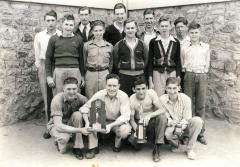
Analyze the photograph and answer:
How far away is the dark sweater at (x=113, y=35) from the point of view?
5762 mm

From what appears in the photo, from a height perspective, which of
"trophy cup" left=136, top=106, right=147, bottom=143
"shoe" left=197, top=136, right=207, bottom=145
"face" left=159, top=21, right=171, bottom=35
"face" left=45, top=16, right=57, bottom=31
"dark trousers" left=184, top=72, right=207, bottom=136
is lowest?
"shoe" left=197, top=136, right=207, bottom=145

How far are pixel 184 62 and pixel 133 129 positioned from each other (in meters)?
1.36

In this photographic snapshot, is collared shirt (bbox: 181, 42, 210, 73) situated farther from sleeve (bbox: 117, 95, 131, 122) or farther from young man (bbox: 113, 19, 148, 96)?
sleeve (bbox: 117, 95, 131, 122)

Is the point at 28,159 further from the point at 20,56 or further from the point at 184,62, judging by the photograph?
the point at 184,62

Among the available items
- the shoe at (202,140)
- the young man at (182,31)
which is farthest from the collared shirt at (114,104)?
the shoe at (202,140)

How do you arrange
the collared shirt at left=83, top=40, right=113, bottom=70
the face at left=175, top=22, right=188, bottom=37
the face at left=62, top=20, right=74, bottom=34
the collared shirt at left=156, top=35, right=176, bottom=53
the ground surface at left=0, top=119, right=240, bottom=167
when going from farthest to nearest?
the face at left=175, top=22, right=188, bottom=37 < the collared shirt at left=156, top=35, right=176, bottom=53 < the collared shirt at left=83, top=40, right=113, bottom=70 < the face at left=62, top=20, right=74, bottom=34 < the ground surface at left=0, top=119, right=240, bottom=167

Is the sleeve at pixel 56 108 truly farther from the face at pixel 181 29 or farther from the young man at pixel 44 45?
the face at pixel 181 29

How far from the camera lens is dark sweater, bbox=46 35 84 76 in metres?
5.20

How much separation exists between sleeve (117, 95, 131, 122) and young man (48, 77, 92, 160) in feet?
1.58

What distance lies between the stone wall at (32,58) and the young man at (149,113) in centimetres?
193

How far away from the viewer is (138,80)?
4918 mm

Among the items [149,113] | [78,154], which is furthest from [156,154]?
[78,154]

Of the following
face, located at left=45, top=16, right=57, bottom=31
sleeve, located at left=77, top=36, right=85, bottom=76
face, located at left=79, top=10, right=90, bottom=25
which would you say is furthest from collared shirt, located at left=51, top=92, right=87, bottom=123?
face, located at left=79, top=10, right=90, bottom=25

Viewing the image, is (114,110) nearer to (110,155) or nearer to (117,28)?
(110,155)
